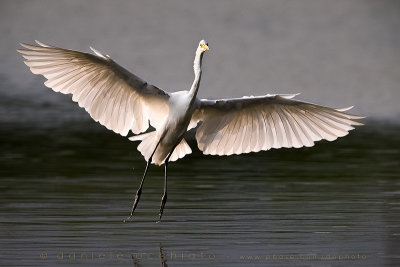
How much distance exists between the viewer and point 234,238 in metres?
10.4

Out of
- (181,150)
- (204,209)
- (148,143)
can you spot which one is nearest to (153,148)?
(148,143)

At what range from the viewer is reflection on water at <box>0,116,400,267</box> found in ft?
31.5

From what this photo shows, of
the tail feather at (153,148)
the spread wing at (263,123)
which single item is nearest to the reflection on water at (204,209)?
the tail feather at (153,148)

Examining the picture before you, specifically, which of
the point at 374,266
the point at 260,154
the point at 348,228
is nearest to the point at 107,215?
the point at 348,228

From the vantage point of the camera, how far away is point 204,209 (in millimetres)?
12500

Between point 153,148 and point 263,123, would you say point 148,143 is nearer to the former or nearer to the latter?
point 153,148

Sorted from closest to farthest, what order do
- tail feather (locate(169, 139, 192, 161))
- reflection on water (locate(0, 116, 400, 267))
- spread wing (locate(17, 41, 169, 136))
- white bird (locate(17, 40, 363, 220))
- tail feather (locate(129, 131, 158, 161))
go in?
reflection on water (locate(0, 116, 400, 267)) < spread wing (locate(17, 41, 169, 136)) < white bird (locate(17, 40, 363, 220)) < tail feather (locate(129, 131, 158, 161)) < tail feather (locate(169, 139, 192, 161))

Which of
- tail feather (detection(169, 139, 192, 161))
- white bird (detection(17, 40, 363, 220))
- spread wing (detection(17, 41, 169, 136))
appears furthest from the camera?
tail feather (detection(169, 139, 192, 161))

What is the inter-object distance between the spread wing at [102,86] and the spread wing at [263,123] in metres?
0.64

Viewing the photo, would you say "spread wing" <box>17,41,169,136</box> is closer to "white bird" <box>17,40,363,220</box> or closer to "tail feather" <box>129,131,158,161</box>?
"white bird" <box>17,40,363,220</box>

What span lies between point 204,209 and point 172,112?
1198 millimetres

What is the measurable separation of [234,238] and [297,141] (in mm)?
2834

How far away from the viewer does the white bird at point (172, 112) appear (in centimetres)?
1179

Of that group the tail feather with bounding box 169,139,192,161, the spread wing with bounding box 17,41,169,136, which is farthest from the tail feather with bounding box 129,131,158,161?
the tail feather with bounding box 169,139,192,161
